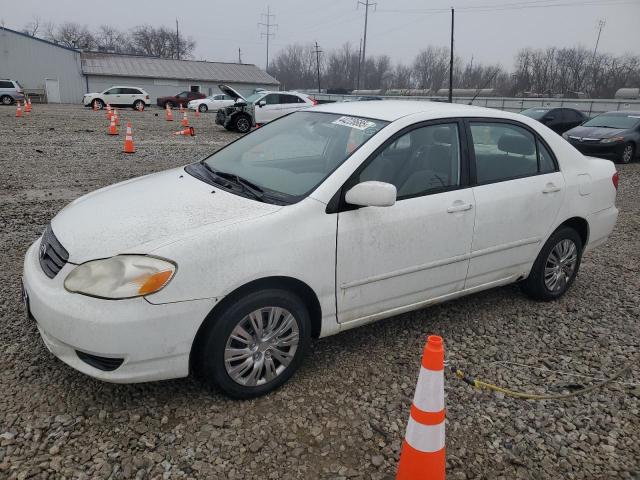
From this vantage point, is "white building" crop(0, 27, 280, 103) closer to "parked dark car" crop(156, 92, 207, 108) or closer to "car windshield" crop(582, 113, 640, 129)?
"parked dark car" crop(156, 92, 207, 108)

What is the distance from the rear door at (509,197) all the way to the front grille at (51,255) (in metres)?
2.60

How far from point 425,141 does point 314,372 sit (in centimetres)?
171

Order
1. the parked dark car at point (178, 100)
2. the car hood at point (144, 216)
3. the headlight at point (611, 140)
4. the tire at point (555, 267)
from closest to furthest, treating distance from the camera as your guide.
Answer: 1. the car hood at point (144, 216)
2. the tire at point (555, 267)
3. the headlight at point (611, 140)
4. the parked dark car at point (178, 100)

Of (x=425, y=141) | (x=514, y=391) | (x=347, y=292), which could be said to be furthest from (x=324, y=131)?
(x=514, y=391)

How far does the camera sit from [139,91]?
34125mm

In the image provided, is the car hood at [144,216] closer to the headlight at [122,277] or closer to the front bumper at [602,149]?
the headlight at [122,277]

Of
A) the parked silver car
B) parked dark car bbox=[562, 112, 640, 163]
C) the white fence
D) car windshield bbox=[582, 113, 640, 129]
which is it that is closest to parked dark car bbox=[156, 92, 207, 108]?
the parked silver car

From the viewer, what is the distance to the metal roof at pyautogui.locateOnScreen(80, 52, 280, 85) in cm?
4862

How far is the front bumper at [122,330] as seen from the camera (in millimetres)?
2385

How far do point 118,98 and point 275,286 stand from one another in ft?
113

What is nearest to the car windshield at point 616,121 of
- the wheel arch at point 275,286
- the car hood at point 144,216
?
the wheel arch at point 275,286

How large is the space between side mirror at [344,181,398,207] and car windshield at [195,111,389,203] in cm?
25

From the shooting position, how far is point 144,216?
9.24ft

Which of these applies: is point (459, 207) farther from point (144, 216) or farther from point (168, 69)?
point (168, 69)
